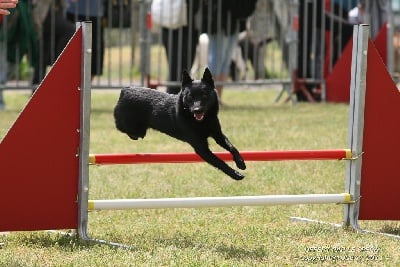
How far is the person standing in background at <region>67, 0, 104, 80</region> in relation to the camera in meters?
13.2

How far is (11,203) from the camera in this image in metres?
5.92

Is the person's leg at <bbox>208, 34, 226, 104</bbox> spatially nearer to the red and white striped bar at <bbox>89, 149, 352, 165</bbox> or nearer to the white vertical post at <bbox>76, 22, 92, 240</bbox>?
the red and white striped bar at <bbox>89, 149, 352, 165</bbox>

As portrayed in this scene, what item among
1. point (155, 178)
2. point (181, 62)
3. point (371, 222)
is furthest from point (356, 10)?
point (371, 222)

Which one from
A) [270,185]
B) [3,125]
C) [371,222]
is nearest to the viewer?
[371,222]

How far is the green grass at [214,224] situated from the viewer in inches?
224

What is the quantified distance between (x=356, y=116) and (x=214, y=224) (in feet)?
3.49

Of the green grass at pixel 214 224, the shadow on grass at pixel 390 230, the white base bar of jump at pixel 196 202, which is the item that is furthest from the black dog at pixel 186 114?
the shadow on grass at pixel 390 230

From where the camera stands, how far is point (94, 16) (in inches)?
523

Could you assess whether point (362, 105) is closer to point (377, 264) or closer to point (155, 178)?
point (377, 264)

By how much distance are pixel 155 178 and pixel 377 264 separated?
3.29 metres

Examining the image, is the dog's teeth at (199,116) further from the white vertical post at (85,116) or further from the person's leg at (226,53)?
the person's leg at (226,53)

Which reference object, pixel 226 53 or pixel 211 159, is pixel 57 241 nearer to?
pixel 211 159

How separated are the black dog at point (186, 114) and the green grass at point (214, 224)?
514 mm

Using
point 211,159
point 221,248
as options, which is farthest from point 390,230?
point 211,159
